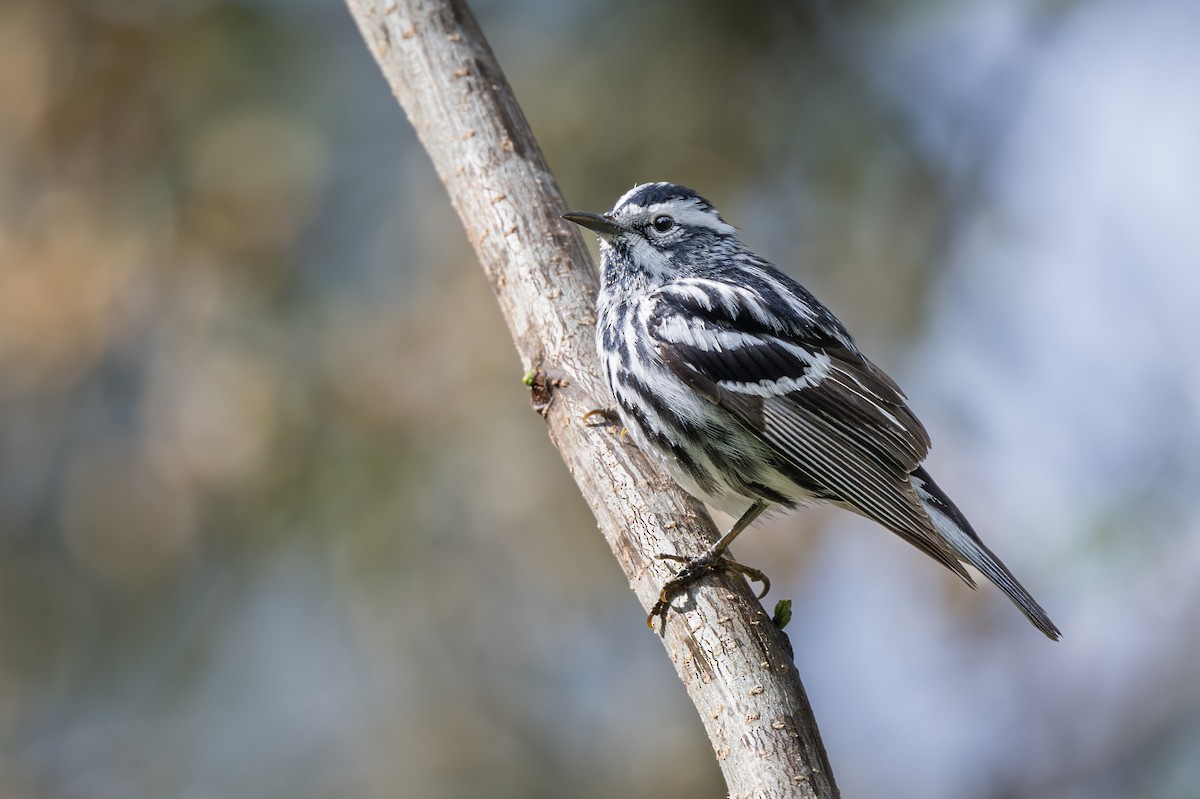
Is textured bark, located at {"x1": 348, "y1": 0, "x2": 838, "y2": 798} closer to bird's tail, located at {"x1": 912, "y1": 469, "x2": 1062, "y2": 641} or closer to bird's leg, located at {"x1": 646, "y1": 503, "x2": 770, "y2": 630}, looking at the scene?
bird's leg, located at {"x1": 646, "y1": 503, "x2": 770, "y2": 630}

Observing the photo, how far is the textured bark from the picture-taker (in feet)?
9.99

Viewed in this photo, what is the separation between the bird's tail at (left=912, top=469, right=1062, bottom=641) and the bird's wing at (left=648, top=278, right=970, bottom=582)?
0.44 ft

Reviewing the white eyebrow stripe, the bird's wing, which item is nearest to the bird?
the bird's wing

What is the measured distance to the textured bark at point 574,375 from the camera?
9.99 feet

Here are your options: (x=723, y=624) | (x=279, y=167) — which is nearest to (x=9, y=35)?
(x=279, y=167)

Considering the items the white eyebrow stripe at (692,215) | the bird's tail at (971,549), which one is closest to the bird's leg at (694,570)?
the bird's tail at (971,549)

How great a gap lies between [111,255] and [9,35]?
140 cm

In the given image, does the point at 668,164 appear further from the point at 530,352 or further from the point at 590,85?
the point at 530,352

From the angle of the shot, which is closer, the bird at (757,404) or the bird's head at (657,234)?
the bird at (757,404)

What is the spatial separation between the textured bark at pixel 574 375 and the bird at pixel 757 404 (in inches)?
3.4

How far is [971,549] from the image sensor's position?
3809 mm

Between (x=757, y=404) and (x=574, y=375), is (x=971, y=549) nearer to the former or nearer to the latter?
(x=757, y=404)

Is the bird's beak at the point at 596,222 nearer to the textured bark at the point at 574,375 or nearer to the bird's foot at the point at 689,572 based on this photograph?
the textured bark at the point at 574,375

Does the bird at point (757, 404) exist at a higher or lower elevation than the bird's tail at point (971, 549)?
higher
